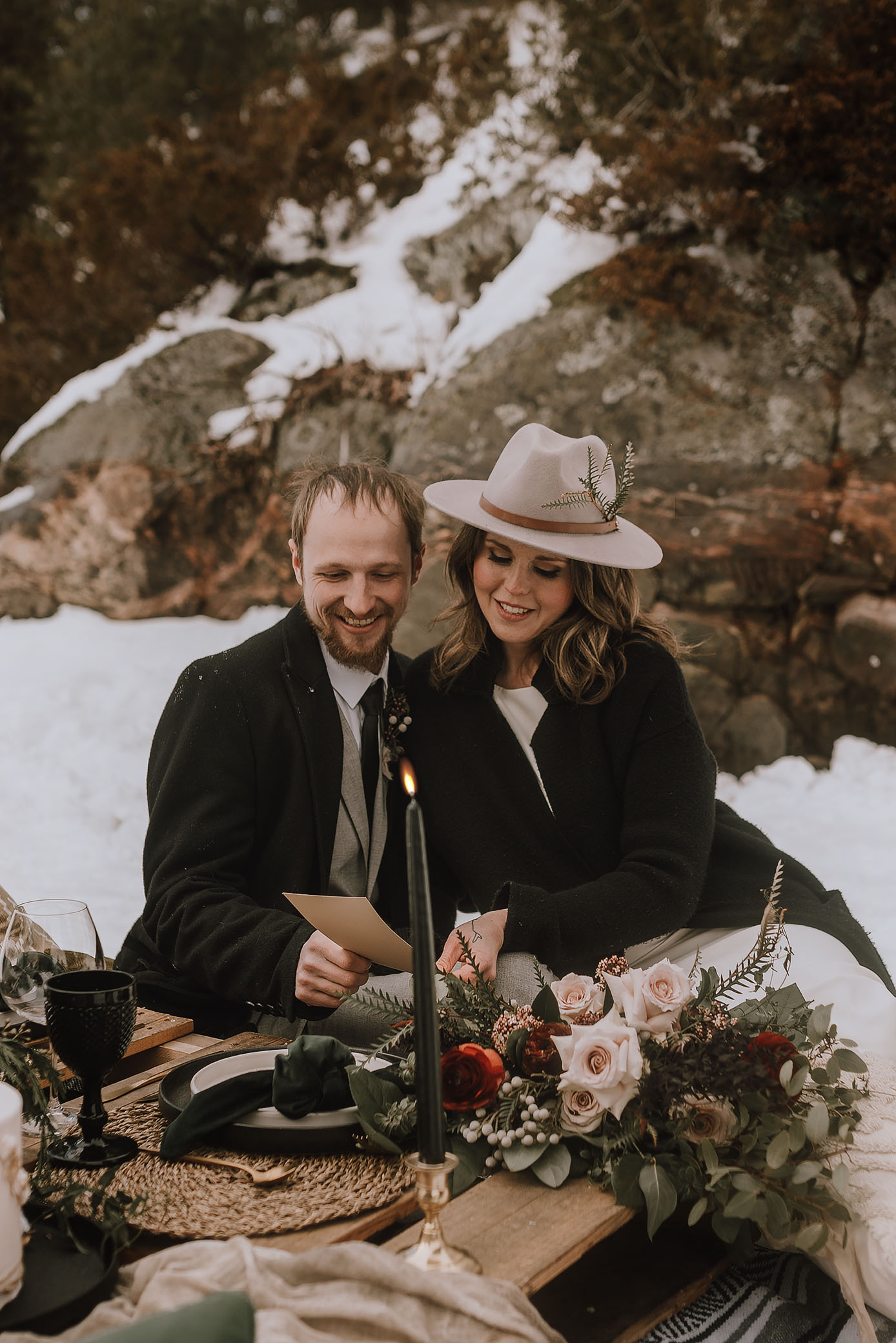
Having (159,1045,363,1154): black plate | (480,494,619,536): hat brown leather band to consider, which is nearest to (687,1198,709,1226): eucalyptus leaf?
(159,1045,363,1154): black plate

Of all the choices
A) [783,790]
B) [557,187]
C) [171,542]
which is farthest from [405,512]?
[557,187]

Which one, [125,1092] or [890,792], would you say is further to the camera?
[890,792]

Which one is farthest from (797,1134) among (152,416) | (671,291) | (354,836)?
(152,416)

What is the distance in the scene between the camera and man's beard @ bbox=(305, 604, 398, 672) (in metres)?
2.49

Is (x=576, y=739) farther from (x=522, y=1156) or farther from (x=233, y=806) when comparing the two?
(x=522, y=1156)

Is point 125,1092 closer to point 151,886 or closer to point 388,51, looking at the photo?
point 151,886

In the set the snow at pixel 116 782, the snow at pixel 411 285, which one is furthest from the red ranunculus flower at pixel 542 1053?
the snow at pixel 411 285

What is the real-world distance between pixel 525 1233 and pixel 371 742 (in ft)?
4.54

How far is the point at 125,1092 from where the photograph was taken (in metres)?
1.74

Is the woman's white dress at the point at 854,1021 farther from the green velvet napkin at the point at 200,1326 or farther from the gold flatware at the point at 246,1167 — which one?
the green velvet napkin at the point at 200,1326

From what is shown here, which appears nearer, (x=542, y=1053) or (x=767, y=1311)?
(x=542, y=1053)

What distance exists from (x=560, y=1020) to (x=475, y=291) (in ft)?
22.2

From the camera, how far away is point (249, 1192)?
1.39 metres

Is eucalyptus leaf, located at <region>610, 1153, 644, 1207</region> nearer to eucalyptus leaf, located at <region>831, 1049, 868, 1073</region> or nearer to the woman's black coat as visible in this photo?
eucalyptus leaf, located at <region>831, 1049, 868, 1073</region>
